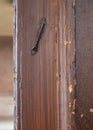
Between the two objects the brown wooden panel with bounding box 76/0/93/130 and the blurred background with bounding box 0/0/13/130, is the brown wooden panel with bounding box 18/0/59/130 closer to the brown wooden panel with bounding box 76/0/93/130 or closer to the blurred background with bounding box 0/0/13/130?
the brown wooden panel with bounding box 76/0/93/130

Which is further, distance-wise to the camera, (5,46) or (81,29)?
(5,46)

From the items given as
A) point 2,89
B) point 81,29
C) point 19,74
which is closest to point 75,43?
point 81,29

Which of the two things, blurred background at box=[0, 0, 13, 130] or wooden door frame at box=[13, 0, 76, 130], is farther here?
blurred background at box=[0, 0, 13, 130]

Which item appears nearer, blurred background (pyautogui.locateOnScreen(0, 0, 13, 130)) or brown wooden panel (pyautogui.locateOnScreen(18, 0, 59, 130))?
brown wooden panel (pyautogui.locateOnScreen(18, 0, 59, 130))

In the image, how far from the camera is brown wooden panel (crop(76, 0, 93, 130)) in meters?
0.32

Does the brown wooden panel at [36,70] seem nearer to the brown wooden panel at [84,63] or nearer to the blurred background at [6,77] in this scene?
the brown wooden panel at [84,63]

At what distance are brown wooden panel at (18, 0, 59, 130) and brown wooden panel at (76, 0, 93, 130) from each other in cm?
5

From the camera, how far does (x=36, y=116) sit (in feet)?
1.30

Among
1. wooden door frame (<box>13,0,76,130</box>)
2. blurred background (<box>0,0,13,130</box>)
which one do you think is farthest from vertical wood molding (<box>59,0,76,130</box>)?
blurred background (<box>0,0,13,130</box>)

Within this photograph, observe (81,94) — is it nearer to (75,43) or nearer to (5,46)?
(75,43)

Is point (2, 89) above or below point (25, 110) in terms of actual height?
below

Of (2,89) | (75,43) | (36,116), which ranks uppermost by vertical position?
Result: (75,43)

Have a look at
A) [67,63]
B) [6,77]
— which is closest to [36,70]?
[67,63]

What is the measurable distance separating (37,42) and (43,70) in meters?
0.04
